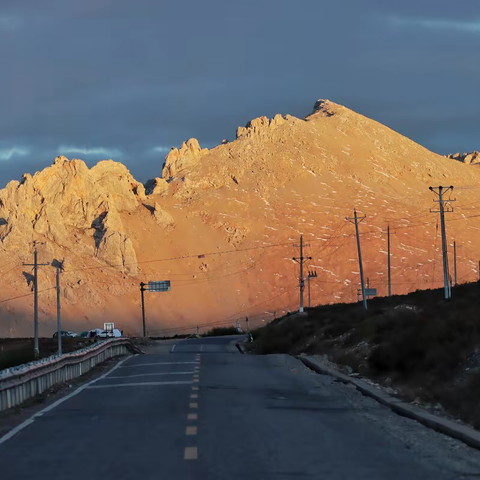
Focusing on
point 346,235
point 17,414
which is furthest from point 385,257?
point 17,414

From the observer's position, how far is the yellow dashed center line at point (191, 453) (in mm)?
11242

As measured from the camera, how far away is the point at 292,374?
30.2 metres

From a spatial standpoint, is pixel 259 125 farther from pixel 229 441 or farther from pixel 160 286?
pixel 229 441

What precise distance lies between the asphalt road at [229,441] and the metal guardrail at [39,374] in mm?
1166

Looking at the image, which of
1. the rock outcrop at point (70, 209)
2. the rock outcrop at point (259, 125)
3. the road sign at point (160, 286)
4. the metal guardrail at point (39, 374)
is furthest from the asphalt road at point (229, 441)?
the rock outcrop at point (259, 125)

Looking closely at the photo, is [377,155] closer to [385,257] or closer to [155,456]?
[385,257]

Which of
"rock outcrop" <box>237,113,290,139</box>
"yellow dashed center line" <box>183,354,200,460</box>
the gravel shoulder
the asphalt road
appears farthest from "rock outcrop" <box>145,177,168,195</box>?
the gravel shoulder

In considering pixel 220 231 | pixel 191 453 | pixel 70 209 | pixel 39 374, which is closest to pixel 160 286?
pixel 70 209

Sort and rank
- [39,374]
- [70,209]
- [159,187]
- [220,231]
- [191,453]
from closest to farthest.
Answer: [191,453] < [39,374] < [70,209] < [220,231] < [159,187]

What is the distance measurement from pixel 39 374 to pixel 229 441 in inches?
454

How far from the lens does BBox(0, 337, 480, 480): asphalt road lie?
1032cm

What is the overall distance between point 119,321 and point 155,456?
374 ft

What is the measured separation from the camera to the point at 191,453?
11.6 m

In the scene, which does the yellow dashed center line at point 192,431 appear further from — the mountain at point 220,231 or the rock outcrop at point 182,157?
the rock outcrop at point 182,157
